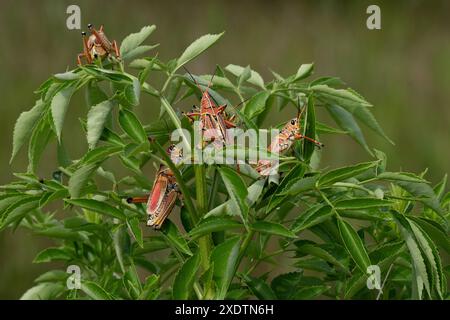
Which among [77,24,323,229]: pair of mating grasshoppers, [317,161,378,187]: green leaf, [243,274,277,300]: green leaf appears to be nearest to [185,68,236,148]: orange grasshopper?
[77,24,323,229]: pair of mating grasshoppers

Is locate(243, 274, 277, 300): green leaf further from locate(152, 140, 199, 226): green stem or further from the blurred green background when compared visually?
the blurred green background

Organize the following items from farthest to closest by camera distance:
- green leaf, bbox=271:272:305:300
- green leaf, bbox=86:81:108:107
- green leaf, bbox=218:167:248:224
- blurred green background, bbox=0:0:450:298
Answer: blurred green background, bbox=0:0:450:298 < green leaf, bbox=271:272:305:300 < green leaf, bbox=86:81:108:107 < green leaf, bbox=218:167:248:224

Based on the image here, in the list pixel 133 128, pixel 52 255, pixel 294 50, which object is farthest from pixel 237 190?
pixel 294 50

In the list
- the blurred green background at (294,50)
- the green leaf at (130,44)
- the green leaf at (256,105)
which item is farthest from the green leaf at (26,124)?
the blurred green background at (294,50)

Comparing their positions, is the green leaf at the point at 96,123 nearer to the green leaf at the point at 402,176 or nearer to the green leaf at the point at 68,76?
the green leaf at the point at 68,76

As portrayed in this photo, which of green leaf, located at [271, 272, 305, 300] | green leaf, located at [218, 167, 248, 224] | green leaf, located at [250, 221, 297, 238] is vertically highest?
green leaf, located at [218, 167, 248, 224]
